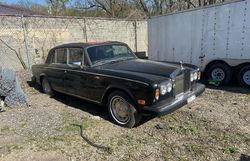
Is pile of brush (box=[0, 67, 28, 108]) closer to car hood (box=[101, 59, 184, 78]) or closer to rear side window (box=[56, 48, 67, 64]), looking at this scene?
rear side window (box=[56, 48, 67, 64])

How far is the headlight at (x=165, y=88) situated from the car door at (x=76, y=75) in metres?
1.80

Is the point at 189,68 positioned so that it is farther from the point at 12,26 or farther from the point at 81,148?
the point at 12,26

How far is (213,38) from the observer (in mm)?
7379

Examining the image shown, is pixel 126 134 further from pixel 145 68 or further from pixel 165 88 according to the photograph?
pixel 145 68

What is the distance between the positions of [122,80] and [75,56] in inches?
66.9

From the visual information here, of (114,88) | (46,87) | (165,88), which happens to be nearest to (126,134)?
(114,88)

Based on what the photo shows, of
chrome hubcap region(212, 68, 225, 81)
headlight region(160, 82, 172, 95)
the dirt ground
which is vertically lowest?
the dirt ground

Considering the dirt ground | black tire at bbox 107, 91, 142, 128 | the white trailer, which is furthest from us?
the white trailer

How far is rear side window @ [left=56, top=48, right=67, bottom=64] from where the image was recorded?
232 inches

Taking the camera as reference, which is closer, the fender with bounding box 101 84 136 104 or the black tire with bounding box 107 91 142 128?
the fender with bounding box 101 84 136 104

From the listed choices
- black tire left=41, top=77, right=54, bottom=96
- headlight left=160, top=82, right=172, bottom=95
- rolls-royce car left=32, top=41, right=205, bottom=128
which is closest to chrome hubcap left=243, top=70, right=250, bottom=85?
rolls-royce car left=32, top=41, right=205, bottom=128

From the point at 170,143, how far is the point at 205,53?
15.1 feet

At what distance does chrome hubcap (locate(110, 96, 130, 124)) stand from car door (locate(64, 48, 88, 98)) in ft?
2.67

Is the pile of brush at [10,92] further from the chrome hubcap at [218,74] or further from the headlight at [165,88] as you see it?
the chrome hubcap at [218,74]
